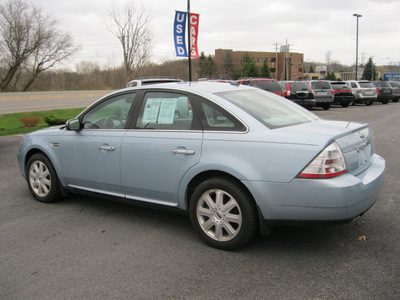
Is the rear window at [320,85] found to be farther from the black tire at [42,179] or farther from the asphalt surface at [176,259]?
the black tire at [42,179]

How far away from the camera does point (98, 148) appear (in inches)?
175

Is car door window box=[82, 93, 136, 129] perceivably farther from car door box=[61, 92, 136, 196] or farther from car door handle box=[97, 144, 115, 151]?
car door handle box=[97, 144, 115, 151]

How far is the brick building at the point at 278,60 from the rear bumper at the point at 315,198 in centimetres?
9384

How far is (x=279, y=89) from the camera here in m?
17.4

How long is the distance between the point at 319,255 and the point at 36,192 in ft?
12.7

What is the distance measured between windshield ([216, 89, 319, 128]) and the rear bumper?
0.66 metres

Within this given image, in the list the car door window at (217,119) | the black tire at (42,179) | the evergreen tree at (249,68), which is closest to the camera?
the car door window at (217,119)

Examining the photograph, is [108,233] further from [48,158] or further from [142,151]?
[48,158]

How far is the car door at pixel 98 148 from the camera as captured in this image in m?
4.33

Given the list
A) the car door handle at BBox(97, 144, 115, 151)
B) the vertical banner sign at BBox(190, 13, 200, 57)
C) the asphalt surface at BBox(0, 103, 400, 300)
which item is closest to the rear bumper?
the asphalt surface at BBox(0, 103, 400, 300)

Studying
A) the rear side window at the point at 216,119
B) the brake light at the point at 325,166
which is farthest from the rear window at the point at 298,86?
the brake light at the point at 325,166

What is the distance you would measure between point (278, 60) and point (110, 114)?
11912 centimetres

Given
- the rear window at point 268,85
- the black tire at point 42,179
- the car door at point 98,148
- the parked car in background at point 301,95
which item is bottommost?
the black tire at point 42,179

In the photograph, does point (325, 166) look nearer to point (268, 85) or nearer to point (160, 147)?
point (160, 147)
